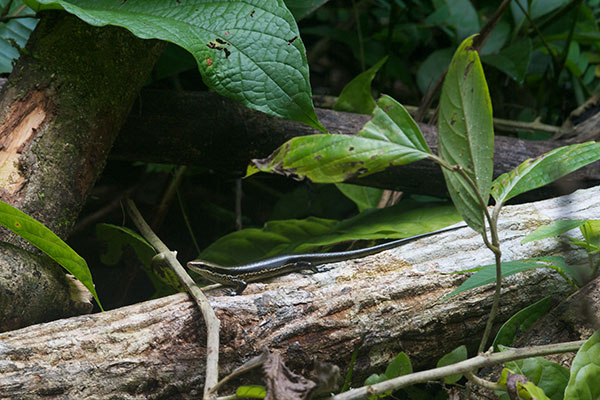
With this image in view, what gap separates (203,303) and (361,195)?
131 cm

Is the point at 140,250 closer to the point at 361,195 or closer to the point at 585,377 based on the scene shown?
the point at 361,195

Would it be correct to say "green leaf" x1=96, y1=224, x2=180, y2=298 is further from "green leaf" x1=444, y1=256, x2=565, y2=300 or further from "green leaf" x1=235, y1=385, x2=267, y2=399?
"green leaf" x1=444, y1=256, x2=565, y2=300

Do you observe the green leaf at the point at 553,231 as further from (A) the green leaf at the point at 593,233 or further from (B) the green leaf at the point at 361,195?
(B) the green leaf at the point at 361,195

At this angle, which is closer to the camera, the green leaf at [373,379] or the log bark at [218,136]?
the green leaf at [373,379]

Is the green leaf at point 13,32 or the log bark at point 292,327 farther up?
the green leaf at point 13,32

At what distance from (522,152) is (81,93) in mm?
1849

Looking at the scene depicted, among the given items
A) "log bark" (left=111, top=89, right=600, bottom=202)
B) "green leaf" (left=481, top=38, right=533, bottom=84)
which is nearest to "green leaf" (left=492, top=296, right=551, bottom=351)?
"log bark" (left=111, top=89, right=600, bottom=202)

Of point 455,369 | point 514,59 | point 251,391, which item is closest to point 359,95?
point 514,59

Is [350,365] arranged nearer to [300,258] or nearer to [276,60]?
[300,258]

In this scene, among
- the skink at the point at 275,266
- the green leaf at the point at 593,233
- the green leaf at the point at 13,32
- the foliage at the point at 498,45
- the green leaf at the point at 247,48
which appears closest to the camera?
the green leaf at the point at 593,233

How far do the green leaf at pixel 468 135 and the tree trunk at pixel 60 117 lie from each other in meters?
1.20

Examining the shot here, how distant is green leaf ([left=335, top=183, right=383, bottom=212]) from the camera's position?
2.57m

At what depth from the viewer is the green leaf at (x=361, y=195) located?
8.43ft

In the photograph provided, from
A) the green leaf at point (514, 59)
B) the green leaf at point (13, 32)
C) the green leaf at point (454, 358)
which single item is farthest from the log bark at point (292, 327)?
the green leaf at point (514, 59)
